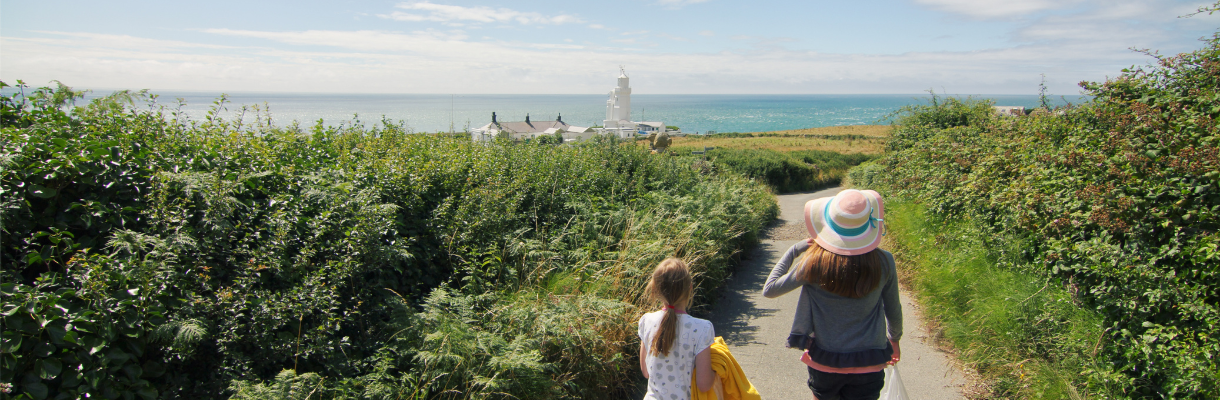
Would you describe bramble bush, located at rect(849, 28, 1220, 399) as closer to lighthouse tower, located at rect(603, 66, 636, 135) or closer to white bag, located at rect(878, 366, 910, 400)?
white bag, located at rect(878, 366, 910, 400)

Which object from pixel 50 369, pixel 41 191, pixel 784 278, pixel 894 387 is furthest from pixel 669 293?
pixel 41 191

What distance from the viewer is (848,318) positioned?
3289mm

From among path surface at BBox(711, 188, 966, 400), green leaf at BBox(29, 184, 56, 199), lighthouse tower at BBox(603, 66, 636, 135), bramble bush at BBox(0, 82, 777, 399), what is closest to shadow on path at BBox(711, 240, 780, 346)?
path surface at BBox(711, 188, 966, 400)

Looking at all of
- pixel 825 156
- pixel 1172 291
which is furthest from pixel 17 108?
pixel 825 156

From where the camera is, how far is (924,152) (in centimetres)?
1125

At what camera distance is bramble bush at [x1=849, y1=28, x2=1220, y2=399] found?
3553 millimetres

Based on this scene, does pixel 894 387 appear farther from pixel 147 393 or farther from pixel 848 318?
pixel 147 393

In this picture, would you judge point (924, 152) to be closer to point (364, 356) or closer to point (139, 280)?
point (364, 356)

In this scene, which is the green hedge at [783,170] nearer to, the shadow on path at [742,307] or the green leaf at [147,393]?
the shadow on path at [742,307]

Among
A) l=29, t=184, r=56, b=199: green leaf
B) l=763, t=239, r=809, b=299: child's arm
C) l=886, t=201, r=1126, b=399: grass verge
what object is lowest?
l=886, t=201, r=1126, b=399: grass verge

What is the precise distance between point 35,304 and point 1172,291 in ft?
21.5

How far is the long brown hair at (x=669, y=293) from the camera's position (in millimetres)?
3061

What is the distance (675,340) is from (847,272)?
103cm

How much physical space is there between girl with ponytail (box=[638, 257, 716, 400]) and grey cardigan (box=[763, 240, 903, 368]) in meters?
0.54
